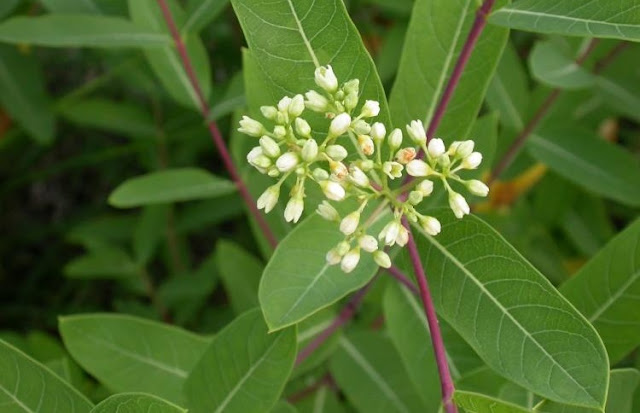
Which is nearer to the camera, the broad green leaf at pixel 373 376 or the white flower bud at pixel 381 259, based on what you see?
the white flower bud at pixel 381 259

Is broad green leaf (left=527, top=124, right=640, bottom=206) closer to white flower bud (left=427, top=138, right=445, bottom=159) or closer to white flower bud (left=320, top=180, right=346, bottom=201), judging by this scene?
white flower bud (left=427, top=138, right=445, bottom=159)

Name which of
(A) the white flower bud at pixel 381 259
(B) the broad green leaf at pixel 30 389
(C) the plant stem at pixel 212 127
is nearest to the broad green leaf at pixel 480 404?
(A) the white flower bud at pixel 381 259

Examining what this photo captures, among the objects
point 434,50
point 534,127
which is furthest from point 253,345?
point 534,127

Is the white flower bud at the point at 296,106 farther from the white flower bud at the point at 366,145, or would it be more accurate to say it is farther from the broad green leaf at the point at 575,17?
the broad green leaf at the point at 575,17

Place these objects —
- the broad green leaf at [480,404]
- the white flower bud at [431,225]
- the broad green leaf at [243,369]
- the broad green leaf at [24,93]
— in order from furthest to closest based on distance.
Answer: the broad green leaf at [24,93]
the broad green leaf at [243,369]
the white flower bud at [431,225]
the broad green leaf at [480,404]

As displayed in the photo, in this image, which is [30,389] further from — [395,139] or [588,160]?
[588,160]

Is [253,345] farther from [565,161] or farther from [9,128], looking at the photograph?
[9,128]

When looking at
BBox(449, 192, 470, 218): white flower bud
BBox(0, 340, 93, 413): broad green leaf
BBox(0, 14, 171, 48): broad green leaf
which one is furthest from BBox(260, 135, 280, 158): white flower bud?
BBox(0, 14, 171, 48): broad green leaf
